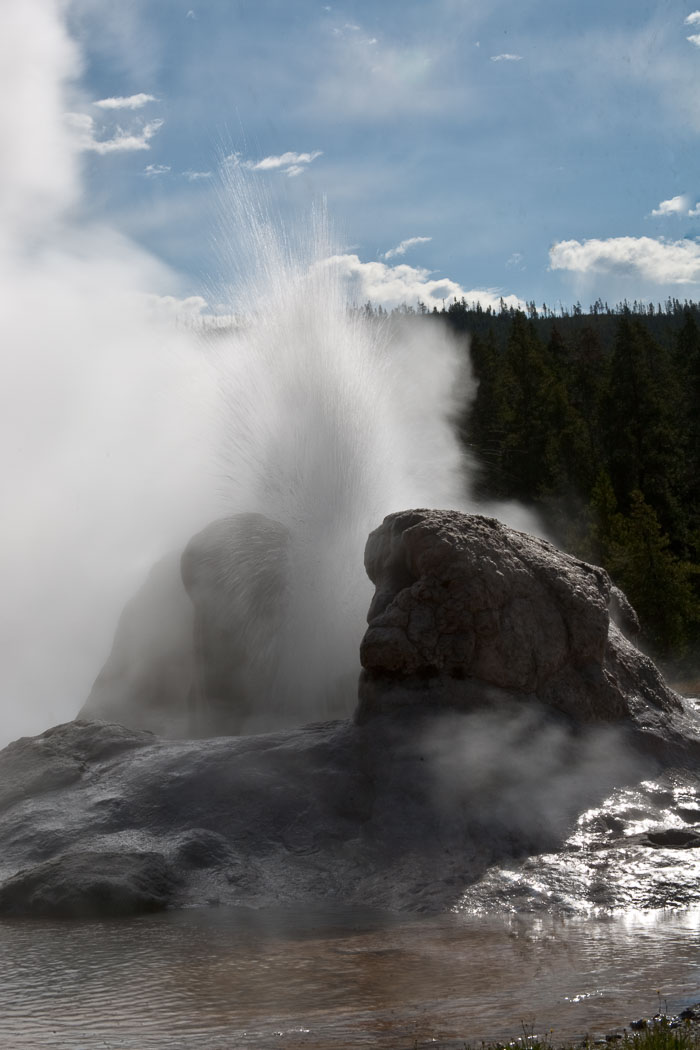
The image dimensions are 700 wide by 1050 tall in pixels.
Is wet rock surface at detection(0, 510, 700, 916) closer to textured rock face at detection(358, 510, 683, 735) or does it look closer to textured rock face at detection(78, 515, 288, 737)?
textured rock face at detection(358, 510, 683, 735)

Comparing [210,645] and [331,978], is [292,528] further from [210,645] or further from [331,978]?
[331,978]

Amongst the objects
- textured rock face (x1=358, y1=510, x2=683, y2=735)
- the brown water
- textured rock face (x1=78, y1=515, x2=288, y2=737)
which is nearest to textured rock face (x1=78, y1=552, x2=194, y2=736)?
textured rock face (x1=78, y1=515, x2=288, y2=737)

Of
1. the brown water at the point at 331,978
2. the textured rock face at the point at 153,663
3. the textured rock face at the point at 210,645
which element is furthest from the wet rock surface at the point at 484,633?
the textured rock face at the point at 153,663

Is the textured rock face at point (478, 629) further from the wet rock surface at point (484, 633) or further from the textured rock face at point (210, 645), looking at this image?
the textured rock face at point (210, 645)

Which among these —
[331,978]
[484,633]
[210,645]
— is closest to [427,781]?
[484,633]

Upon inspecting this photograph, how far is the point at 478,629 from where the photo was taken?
757cm

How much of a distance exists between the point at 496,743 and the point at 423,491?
521cm

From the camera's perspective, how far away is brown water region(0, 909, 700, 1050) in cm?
401

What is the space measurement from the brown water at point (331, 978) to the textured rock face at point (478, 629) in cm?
199

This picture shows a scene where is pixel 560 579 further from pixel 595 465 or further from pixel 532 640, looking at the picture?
pixel 595 465

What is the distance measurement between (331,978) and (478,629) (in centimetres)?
323

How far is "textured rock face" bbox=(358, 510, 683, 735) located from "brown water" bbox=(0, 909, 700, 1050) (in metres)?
1.99

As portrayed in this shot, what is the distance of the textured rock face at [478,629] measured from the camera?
7.51 meters

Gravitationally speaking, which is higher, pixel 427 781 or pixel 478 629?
pixel 478 629
